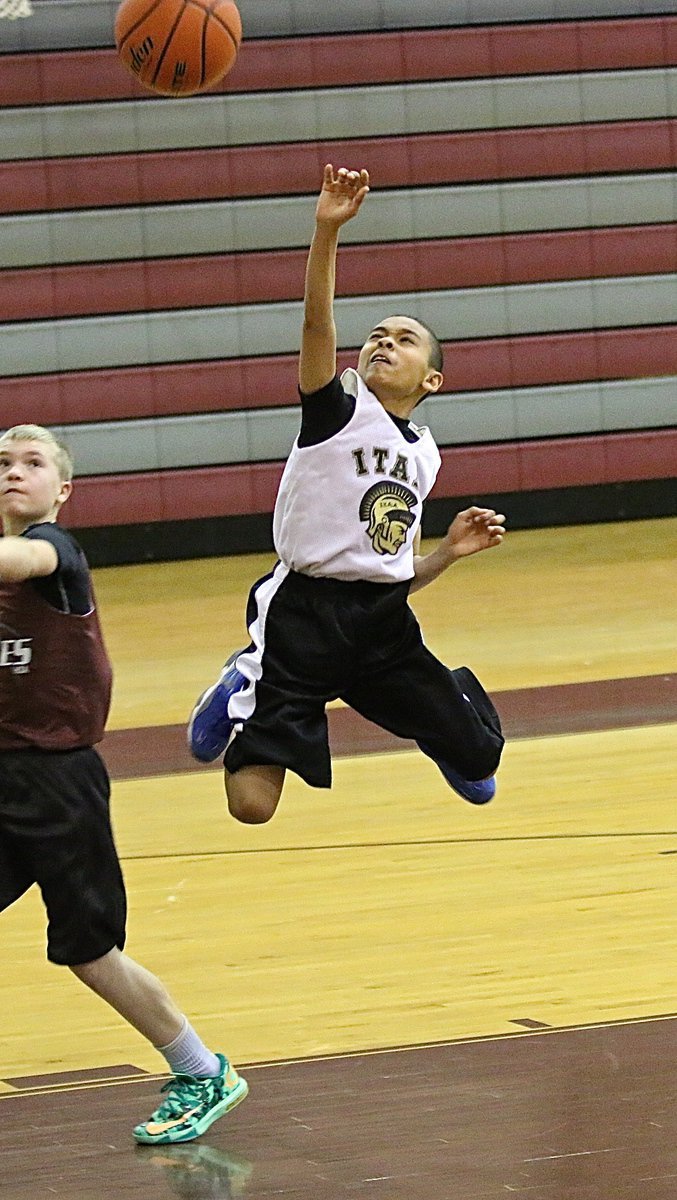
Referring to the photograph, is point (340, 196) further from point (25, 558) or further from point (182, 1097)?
point (182, 1097)

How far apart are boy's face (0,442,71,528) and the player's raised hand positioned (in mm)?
797

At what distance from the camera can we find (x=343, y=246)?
1180 centimetres

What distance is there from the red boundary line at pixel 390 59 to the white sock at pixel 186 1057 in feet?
29.1

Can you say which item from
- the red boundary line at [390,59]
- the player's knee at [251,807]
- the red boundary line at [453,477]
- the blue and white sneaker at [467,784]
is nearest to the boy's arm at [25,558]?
the player's knee at [251,807]

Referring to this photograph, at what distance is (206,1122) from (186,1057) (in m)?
0.12

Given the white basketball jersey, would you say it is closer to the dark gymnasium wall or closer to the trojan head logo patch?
the trojan head logo patch

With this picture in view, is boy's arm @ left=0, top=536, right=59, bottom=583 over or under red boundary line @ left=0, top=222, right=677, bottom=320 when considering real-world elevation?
under

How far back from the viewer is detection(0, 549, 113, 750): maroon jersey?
3.28 m

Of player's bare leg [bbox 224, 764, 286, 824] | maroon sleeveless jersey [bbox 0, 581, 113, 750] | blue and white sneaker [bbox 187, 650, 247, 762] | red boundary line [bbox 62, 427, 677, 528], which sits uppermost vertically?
maroon sleeveless jersey [bbox 0, 581, 113, 750]

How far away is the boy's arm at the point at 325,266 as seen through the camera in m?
3.72

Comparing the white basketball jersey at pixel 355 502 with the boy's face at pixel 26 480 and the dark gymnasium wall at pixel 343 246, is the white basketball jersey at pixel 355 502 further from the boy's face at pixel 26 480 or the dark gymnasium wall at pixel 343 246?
the dark gymnasium wall at pixel 343 246

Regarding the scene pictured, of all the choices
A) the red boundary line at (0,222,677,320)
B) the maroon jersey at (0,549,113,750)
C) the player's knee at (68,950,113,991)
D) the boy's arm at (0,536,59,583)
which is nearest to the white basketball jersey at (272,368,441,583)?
the maroon jersey at (0,549,113,750)

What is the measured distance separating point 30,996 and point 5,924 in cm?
67

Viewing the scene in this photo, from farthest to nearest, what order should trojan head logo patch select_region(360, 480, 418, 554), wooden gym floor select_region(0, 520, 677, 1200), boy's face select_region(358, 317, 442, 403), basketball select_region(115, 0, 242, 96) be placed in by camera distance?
1. basketball select_region(115, 0, 242, 96)
2. boy's face select_region(358, 317, 442, 403)
3. trojan head logo patch select_region(360, 480, 418, 554)
4. wooden gym floor select_region(0, 520, 677, 1200)
